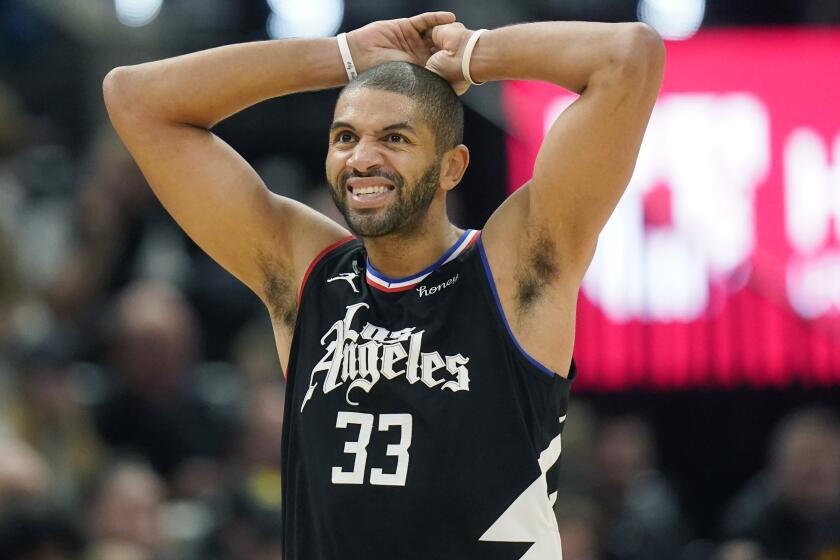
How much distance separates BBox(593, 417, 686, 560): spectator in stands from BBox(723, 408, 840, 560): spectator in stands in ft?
1.17

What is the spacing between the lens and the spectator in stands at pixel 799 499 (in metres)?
7.05

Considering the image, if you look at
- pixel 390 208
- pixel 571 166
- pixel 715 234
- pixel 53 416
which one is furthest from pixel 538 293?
pixel 715 234

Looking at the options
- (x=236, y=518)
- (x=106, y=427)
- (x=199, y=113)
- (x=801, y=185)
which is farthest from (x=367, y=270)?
(x=801, y=185)

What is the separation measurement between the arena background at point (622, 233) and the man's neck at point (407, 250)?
3.48 metres

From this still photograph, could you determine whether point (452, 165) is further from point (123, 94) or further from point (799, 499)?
point (799, 499)

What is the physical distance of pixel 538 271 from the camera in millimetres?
3789

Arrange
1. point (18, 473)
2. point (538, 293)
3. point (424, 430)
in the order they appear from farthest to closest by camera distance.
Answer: point (18, 473) → point (538, 293) → point (424, 430)

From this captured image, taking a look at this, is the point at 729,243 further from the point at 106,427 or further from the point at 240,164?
the point at 240,164

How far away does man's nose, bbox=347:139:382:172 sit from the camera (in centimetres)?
377

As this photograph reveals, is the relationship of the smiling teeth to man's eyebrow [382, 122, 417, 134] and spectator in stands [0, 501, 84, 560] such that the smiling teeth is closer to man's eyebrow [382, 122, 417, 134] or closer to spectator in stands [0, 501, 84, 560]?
man's eyebrow [382, 122, 417, 134]

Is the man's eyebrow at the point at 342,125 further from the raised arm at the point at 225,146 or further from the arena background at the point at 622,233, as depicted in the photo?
the arena background at the point at 622,233

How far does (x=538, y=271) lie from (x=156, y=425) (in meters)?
3.83

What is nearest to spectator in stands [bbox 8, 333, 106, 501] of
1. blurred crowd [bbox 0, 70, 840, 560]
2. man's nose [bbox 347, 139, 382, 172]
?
blurred crowd [bbox 0, 70, 840, 560]

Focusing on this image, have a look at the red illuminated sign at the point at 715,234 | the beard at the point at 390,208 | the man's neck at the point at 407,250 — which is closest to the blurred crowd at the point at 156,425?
the red illuminated sign at the point at 715,234
